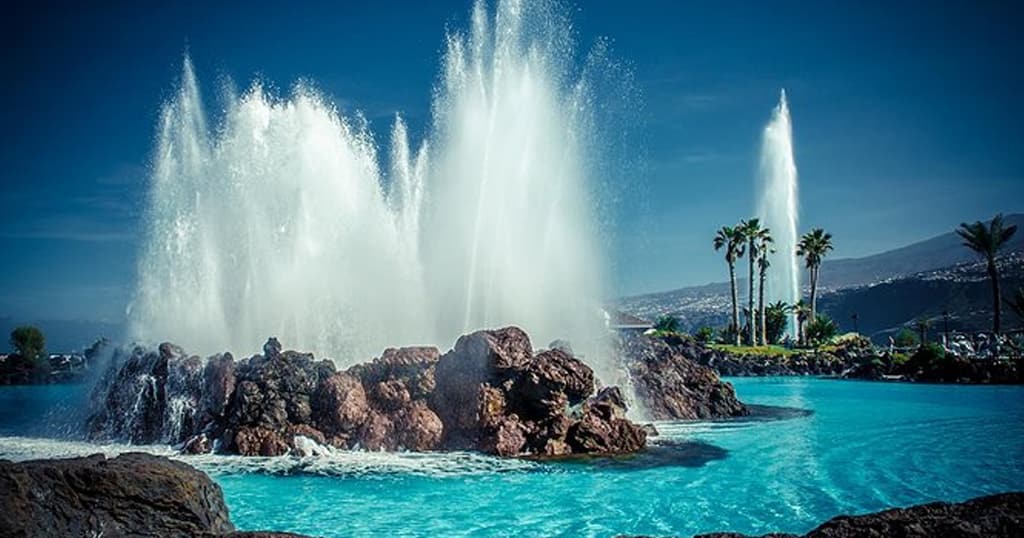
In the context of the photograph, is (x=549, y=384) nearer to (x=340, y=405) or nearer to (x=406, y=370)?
(x=406, y=370)

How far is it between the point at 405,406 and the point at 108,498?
15169 millimetres

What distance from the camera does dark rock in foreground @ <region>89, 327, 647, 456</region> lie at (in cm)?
2194

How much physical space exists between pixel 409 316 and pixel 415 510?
17.6 m

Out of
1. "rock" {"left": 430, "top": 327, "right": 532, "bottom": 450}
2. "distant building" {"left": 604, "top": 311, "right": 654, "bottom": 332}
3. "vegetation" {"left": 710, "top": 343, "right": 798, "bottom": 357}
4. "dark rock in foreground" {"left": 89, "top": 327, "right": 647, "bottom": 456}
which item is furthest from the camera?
"distant building" {"left": 604, "top": 311, "right": 654, "bottom": 332}

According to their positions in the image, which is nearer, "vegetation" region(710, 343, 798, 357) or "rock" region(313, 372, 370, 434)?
"rock" region(313, 372, 370, 434)

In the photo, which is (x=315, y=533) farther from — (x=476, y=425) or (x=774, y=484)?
(x=774, y=484)

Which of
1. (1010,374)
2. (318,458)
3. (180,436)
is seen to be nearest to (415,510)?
(318,458)

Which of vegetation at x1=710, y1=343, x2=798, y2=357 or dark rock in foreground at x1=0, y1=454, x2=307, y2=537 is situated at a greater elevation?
dark rock in foreground at x1=0, y1=454, x2=307, y2=537

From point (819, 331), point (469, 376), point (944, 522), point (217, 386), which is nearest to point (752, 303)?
point (819, 331)

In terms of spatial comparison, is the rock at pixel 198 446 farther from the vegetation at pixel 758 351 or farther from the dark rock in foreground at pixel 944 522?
the vegetation at pixel 758 351

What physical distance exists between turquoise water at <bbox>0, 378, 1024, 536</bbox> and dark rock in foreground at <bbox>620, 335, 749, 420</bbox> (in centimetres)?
438

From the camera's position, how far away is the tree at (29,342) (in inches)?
2987

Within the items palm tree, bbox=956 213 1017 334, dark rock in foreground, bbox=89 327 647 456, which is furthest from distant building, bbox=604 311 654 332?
dark rock in foreground, bbox=89 327 647 456

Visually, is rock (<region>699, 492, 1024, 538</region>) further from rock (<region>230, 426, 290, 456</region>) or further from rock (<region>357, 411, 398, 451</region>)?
rock (<region>230, 426, 290, 456</region>)
